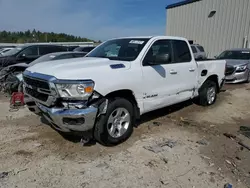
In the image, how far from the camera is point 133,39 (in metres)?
4.72

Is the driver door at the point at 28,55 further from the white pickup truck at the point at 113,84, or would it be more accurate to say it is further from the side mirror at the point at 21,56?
the white pickup truck at the point at 113,84

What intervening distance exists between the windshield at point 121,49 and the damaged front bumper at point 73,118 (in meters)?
1.34

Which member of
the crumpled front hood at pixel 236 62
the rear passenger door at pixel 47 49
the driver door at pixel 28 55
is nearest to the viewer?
the driver door at pixel 28 55

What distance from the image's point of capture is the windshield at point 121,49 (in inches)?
168

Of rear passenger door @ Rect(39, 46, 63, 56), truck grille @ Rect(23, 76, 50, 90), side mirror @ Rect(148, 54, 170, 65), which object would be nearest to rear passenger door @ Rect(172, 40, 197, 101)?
side mirror @ Rect(148, 54, 170, 65)

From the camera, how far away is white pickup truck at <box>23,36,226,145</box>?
3273mm

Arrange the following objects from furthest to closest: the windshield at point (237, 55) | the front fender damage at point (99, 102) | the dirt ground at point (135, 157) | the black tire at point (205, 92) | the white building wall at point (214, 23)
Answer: the white building wall at point (214, 23), the windshield at point (237, 55), the black tire at point (205, 92), the front fender damage at point (99, 102), the dirt ground at point (135, 157)

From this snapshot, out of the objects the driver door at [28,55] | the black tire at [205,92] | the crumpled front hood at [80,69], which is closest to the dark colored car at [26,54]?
the driver door at [28,55]

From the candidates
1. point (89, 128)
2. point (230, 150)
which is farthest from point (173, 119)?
point (89, 128)

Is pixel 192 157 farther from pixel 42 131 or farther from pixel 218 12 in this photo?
pixel 218 12

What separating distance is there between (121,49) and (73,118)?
190 centimetres

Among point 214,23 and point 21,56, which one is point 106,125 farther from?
point 214,23

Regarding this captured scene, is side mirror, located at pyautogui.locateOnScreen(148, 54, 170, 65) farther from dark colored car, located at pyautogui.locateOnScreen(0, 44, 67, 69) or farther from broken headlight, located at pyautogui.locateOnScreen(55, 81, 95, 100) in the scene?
dark colored car, located at pyautogui.locateOnScreen(0, 44, 67, 69)

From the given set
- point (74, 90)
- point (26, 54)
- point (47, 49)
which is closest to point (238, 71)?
point (47, 49)
